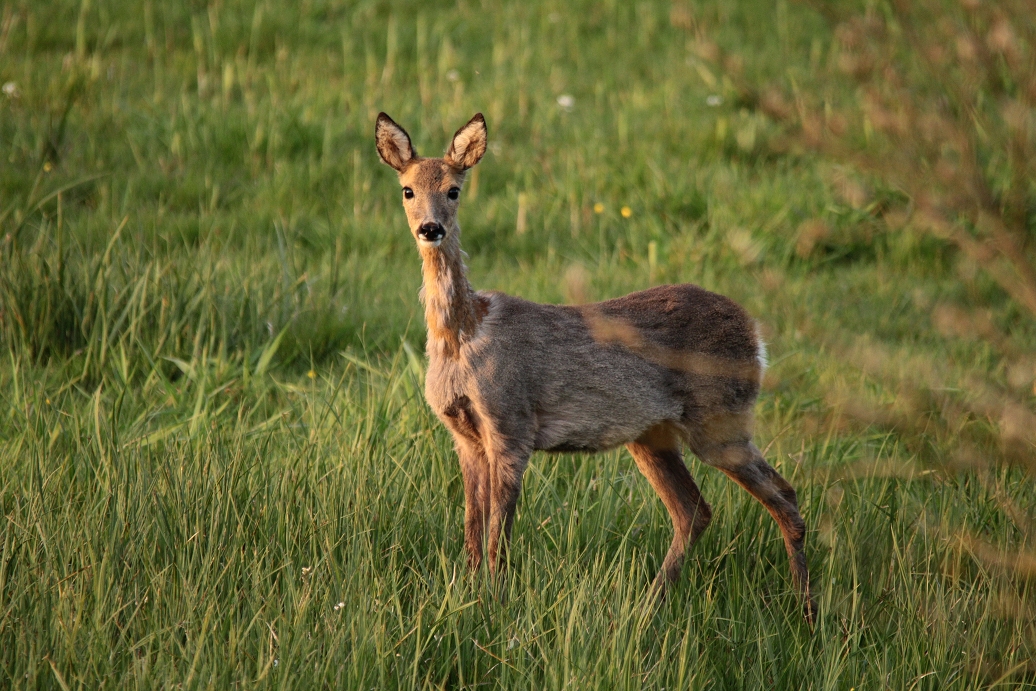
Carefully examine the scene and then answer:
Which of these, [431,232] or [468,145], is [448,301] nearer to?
[431,232]

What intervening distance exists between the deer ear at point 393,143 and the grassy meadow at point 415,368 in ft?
3.51

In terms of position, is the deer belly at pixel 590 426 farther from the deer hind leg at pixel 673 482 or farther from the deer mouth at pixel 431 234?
the deer mouth at pixel 431 234

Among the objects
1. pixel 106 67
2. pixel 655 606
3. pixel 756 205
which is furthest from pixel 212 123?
pixel 655 606

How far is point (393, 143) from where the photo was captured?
400 centimetres

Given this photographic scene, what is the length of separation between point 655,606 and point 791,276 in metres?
4.14

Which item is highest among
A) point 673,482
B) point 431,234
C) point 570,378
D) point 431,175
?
point 431,175

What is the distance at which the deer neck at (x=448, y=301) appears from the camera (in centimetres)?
378

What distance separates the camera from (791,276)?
718 cm

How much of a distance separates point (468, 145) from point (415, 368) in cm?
137

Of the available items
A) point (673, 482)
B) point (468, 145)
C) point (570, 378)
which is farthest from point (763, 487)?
point (468, 145)

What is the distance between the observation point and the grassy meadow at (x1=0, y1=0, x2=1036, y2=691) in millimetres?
3082

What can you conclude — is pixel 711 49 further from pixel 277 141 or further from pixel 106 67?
pixel 106 67

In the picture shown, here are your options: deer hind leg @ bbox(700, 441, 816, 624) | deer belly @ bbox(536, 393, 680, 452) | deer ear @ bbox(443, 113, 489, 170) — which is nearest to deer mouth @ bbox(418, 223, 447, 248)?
deer ear @ bbox(443, 113, 489, 170)

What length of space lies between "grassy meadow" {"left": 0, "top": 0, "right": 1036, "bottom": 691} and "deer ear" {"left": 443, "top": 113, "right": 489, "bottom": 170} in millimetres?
1135
